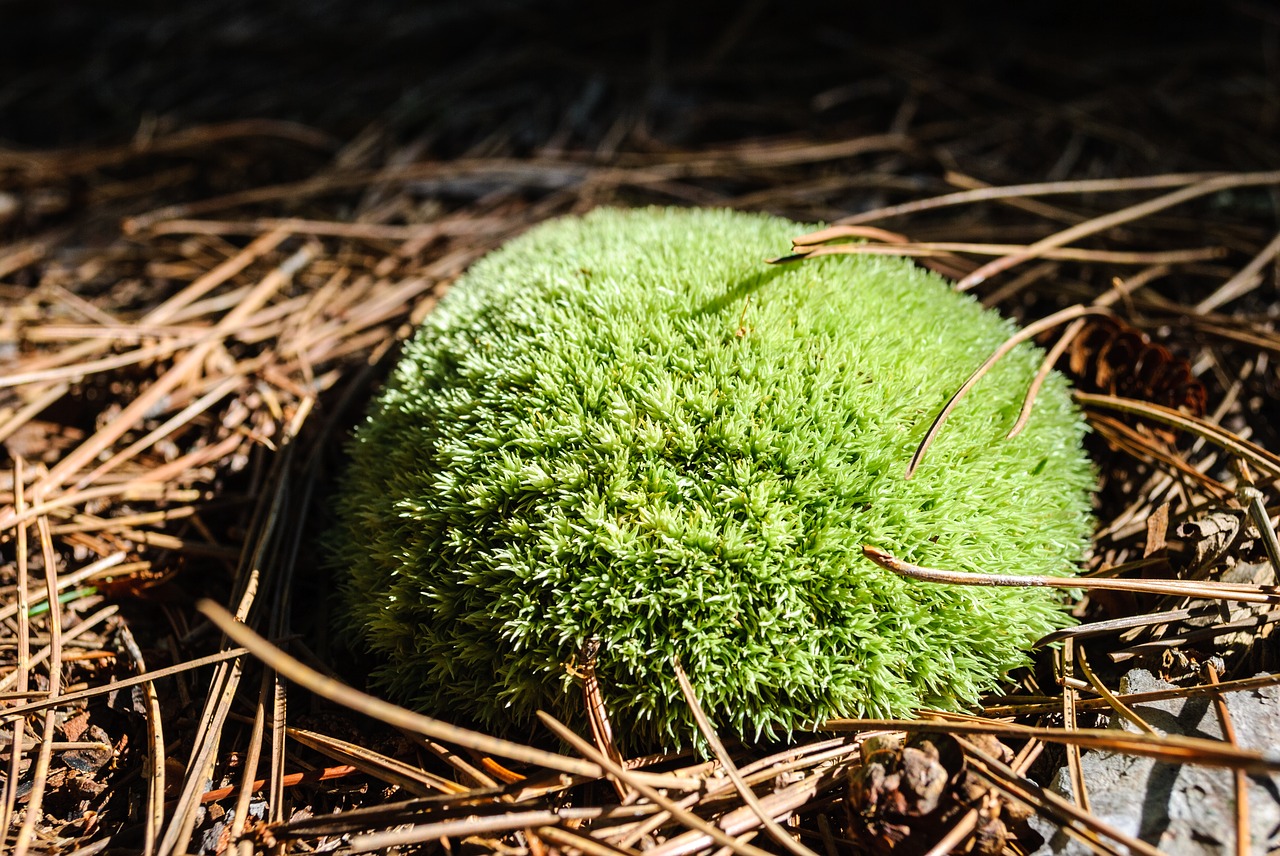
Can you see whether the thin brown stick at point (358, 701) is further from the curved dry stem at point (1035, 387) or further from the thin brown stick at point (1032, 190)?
the thin brown stick at point (1032, 190)

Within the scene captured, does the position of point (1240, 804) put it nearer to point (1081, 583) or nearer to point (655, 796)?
point (1081, 583)

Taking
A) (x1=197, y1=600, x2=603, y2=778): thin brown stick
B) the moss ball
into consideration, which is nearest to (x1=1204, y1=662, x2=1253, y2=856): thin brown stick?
the moss ball

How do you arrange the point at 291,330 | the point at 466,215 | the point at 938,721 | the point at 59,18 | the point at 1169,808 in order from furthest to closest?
the point at 59,18 < the point at 466,215 < the point at 291,330 < the point at 938,721 < the point at 1169,808

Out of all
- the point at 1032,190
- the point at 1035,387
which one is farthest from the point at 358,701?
the point at 1032,190

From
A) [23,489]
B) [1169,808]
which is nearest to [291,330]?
[23,489]

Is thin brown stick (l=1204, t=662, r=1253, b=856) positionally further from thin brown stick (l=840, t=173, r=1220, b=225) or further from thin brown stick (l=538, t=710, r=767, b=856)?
thin brown stick (l=840, t=173, r=1220, b=225)

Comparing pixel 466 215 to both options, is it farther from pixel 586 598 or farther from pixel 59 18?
pixel 59 18

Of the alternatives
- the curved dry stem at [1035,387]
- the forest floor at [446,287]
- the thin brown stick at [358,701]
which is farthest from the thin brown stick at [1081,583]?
the thin brown stick at [358,701]
